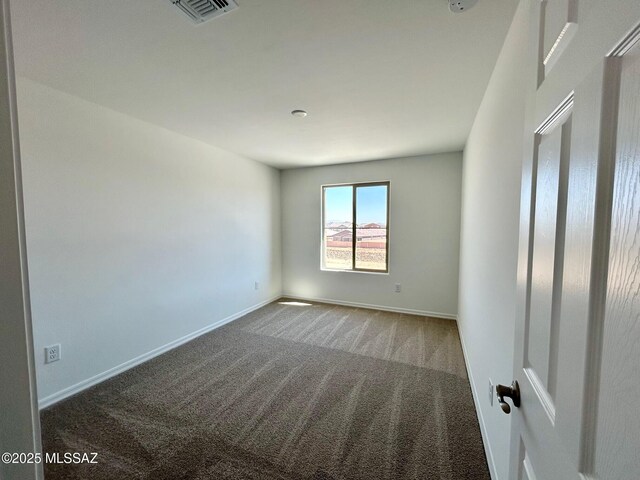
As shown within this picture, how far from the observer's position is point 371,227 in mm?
4297

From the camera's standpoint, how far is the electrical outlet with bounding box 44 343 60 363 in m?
1.96

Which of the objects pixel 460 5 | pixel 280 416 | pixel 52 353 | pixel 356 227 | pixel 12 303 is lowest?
pixel 280 416

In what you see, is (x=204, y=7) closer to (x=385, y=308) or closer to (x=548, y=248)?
(x=548, y=248)

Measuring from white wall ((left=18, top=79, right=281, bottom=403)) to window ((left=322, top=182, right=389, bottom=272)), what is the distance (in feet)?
5.40

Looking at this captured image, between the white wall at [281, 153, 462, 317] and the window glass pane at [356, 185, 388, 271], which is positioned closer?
the white wall at [281, 153, 462, 317]

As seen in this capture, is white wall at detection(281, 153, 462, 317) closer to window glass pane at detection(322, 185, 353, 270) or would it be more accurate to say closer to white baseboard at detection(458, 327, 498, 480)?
window glass pane at detection(322, 185, 353, 270)

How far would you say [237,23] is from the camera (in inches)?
52.7

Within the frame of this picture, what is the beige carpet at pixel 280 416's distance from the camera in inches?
58.1

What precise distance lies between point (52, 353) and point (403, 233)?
158 inches

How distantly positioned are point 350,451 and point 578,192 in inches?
69.5

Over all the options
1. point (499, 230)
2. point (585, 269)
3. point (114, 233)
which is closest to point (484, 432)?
point (499, 230)

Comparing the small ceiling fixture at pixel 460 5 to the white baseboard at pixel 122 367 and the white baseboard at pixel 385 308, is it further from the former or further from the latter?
the white baseboard at pixel 385 308

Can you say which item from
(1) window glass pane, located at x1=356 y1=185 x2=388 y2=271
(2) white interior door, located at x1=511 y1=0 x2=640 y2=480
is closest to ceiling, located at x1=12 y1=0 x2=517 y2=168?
(2) white interior door, located at x1=511 y1=0 x2=640 y2=480

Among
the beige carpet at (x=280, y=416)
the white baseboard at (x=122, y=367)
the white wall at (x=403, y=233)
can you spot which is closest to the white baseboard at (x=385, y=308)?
the white wall at (x=403, y=233)
